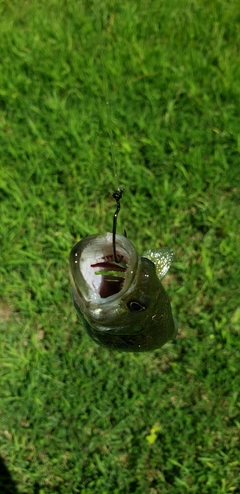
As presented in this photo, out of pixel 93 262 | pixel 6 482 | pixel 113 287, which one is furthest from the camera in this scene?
pixel 6 482

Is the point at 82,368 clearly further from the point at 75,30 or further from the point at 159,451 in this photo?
the point at 75,30

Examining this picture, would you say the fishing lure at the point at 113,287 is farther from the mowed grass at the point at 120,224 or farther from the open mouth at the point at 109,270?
the mowed grass at the point at 120,224

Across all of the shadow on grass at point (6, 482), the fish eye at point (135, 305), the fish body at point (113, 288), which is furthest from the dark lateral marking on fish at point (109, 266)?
the shadow on grass at point (6, 482)

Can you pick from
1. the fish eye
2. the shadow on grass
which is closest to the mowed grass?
the shadow on grass

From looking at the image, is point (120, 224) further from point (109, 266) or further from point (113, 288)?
point (109, 266)

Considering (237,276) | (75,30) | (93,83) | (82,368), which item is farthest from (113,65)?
(82,368)

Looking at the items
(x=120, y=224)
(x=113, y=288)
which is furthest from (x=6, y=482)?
(x=113, y=288)
